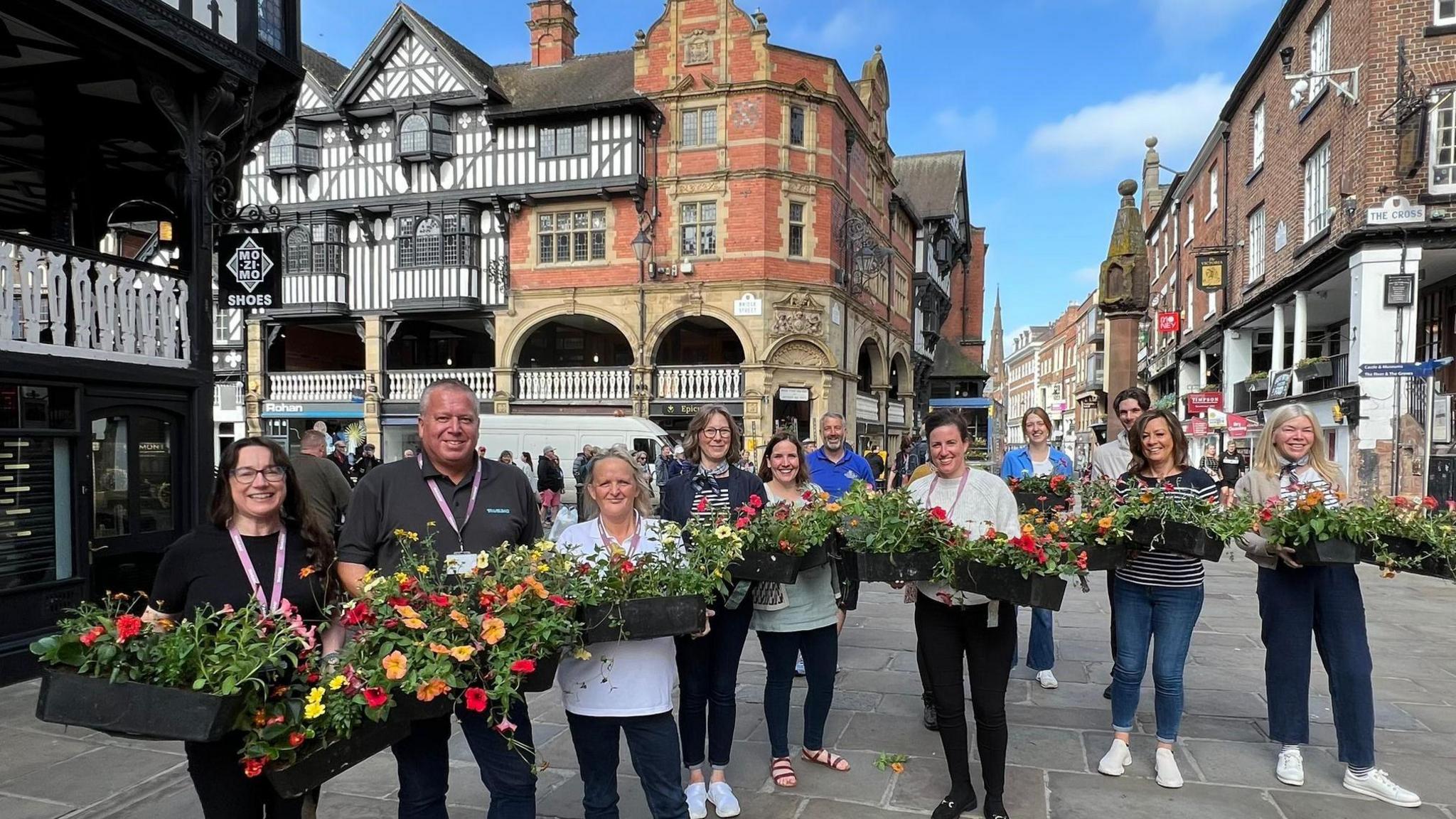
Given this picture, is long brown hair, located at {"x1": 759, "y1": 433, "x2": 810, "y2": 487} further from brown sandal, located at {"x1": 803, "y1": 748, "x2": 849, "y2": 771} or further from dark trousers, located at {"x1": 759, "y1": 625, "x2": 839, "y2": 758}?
brown sandal, located at {"x1": 803, "y1": 748, "x2": 849, "y2": 771}

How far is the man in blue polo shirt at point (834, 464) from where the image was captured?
643 centimetres

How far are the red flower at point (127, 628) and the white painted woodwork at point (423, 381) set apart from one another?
2220 centimetres

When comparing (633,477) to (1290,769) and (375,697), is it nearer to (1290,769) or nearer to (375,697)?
(375,697)

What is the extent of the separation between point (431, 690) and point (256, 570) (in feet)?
3.10

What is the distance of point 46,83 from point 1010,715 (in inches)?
382

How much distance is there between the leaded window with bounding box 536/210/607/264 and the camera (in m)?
23.5

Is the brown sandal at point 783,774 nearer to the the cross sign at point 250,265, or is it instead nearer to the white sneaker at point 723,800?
the white sneaker at point 723,800

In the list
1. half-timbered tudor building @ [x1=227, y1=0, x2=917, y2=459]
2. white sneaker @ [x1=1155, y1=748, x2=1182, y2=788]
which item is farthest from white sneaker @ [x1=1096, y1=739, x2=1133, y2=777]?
half-timbered tudor building @ [x1=227, y1=0, x2=917, y2=459]

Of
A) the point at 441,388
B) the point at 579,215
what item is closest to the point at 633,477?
the point at 441,388

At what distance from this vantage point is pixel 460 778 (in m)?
4.24

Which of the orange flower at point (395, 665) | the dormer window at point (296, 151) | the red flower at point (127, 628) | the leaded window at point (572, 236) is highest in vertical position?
the dormer window at point (296, 151)

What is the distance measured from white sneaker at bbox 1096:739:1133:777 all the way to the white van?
14.9m

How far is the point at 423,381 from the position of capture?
80.6 ft

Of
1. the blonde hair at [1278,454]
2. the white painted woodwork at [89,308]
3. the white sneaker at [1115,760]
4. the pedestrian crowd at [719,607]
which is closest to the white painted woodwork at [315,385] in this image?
the white painted woodwork at [89,308]
